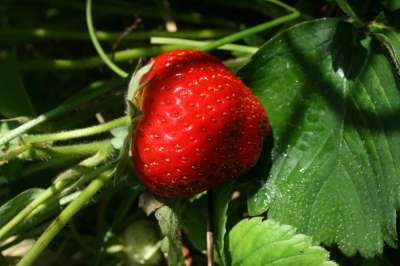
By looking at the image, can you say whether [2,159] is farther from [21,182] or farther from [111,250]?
[111,250]

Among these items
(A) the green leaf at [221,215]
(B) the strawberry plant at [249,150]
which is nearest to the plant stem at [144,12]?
(B) the strawberry plant at [249,150]

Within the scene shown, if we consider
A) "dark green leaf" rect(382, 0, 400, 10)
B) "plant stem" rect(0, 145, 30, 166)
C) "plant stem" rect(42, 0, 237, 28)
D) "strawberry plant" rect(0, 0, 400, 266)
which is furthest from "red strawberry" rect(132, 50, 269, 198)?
"plant stem" rect(42, 0, 237, 28)

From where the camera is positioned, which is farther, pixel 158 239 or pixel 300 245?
pixel 158 239

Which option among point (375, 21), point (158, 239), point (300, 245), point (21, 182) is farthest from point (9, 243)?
point (375, 21)

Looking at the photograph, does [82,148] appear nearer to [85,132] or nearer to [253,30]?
[85,132]

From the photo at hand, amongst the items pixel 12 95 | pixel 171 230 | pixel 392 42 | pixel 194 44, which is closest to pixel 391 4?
pixel 392 42

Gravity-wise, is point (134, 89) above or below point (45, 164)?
above
